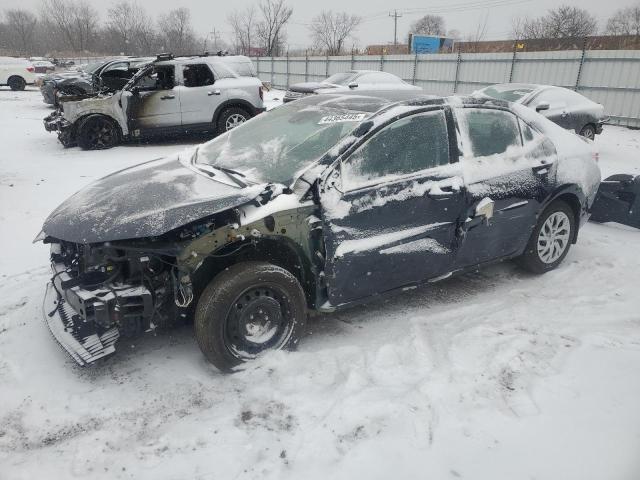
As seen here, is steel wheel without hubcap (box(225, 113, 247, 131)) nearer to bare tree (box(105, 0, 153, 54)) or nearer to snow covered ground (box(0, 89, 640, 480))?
snow covered ground (box(0, 89, 640, 480))

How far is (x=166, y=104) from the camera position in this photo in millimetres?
9891

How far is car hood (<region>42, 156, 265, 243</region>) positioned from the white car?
77.3 ft

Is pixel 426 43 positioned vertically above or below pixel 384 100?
above

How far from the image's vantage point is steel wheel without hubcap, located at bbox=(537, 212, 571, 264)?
4.52 m

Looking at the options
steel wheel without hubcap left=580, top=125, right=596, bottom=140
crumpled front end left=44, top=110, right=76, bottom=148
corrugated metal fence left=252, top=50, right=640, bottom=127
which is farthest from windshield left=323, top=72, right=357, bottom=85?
crumpled front end left=44, top=110, right=76, bottom=148

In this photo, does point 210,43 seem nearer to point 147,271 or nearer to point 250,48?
point 250,48

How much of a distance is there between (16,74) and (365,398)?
1010 inches

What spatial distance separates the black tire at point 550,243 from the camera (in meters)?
4.45

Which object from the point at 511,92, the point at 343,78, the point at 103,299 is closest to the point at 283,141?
the point at 103,299

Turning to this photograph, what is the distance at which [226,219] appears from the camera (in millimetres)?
2922

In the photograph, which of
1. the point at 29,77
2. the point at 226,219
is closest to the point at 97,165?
the point at 226,219

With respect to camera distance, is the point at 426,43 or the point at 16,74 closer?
the point at 16,74

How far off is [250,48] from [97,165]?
51812 millimetres

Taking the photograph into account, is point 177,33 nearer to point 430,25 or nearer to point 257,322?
point 430,25
